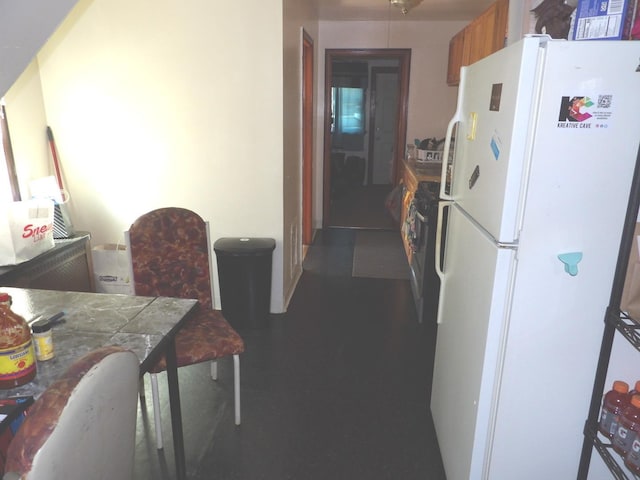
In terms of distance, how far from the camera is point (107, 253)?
3420 mm

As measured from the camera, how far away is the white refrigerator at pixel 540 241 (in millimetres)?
1268

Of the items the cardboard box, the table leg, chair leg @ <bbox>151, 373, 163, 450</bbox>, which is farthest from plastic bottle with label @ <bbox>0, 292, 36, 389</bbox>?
the cardboard box

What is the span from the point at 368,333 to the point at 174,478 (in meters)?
1.67

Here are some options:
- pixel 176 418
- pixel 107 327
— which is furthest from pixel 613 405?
pixel 107 327

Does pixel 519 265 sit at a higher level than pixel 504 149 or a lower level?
lower

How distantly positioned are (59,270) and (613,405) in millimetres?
3116

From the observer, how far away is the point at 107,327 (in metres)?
1.69

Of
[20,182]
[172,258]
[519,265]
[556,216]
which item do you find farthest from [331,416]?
[20,182]

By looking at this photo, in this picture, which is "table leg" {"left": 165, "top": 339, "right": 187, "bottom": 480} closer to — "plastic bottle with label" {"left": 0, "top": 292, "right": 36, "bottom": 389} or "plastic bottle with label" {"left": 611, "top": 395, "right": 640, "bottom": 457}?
"plastic bottle with label" {"left": 0, "top": 292, "right": 36, "bottom": 389}

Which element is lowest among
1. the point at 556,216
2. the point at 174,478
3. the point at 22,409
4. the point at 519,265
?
the point at 174,478

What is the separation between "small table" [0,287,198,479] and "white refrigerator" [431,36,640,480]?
1096 millimetres

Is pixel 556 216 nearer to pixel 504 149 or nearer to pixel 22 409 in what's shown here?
pixel 504 149

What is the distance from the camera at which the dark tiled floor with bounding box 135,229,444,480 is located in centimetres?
210

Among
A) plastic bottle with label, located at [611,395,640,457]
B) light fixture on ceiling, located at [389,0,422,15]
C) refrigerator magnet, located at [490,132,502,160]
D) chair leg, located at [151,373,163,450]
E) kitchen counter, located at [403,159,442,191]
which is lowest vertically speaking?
chair leg, located at [151,373,163,450]
